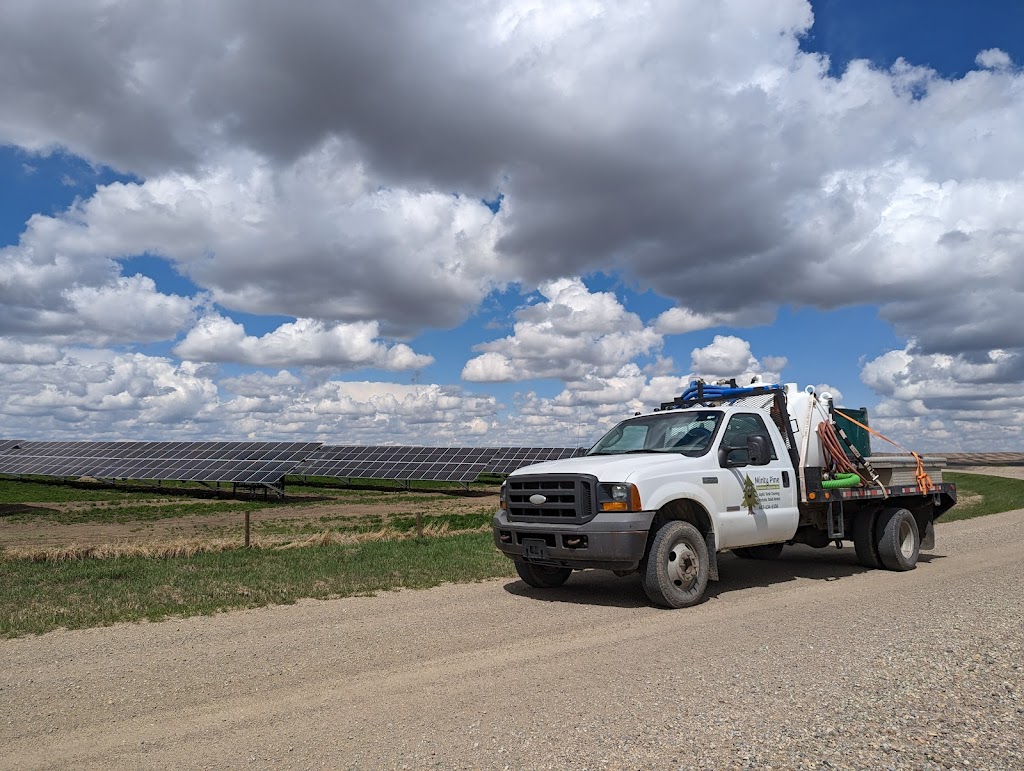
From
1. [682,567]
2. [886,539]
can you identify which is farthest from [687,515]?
[886,539]

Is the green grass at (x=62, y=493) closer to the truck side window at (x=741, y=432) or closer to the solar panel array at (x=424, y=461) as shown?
the solar panel array at (x=424, y=461)

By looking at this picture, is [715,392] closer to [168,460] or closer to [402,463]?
[402,463]

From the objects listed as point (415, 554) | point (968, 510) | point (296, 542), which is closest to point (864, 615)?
point (415, 554)

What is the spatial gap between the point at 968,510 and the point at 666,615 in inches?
804

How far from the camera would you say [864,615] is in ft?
26.2

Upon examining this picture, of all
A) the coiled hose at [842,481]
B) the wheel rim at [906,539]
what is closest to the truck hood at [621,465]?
the coiled hose at [842,481]

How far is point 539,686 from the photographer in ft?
18.7

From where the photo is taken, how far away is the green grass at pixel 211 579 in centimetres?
868

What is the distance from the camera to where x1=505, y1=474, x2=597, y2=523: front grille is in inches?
338

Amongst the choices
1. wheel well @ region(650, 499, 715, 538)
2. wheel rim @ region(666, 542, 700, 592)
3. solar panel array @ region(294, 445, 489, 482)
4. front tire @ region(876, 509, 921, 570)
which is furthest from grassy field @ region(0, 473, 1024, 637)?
solar panel array @ region(294, 445, 489, 482)

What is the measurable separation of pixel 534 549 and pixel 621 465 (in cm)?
139

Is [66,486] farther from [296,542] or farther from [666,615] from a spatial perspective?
[666,615]

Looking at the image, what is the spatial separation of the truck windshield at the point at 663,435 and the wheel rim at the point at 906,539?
13.1ft

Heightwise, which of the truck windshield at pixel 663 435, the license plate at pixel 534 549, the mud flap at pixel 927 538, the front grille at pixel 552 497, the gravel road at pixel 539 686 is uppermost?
the truck windshield at pixel 663 435
